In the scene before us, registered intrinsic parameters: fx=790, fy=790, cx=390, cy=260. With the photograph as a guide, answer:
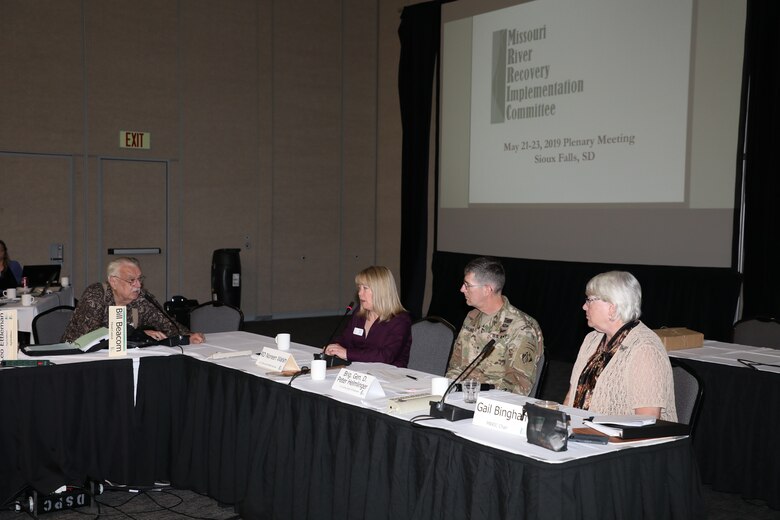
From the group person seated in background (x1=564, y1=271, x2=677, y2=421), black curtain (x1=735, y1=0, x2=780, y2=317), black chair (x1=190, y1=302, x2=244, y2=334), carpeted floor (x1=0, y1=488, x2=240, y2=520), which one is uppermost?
black curtain (x1=735, y1=0, x2=780, y2=317)

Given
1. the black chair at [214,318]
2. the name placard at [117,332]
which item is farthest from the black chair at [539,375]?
the black chair at [214,318]

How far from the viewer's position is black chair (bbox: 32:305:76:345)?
429 cm

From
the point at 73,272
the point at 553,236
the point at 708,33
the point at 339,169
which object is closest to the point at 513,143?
the point at 553,236

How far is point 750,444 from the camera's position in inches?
140

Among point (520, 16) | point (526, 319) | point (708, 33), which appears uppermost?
point (520, 16)

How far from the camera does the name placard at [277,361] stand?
3.23 meters

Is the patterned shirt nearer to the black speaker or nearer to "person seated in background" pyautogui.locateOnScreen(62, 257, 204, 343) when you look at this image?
"person seated in background" pyautogui.locateOnScreen(62, 257, 204, 343)

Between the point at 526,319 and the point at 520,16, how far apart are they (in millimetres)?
4816

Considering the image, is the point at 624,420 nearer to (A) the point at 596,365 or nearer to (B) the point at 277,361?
(A) the point at 596,365

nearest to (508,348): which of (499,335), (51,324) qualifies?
(499,335)

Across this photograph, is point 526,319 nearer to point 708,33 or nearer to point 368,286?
point 368,286

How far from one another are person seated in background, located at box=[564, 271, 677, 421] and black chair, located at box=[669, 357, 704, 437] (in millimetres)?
233

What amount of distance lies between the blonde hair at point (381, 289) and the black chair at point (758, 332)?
206 centimetres

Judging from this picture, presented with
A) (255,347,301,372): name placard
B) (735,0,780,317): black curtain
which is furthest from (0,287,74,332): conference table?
(735,0,780,317): black curtain
